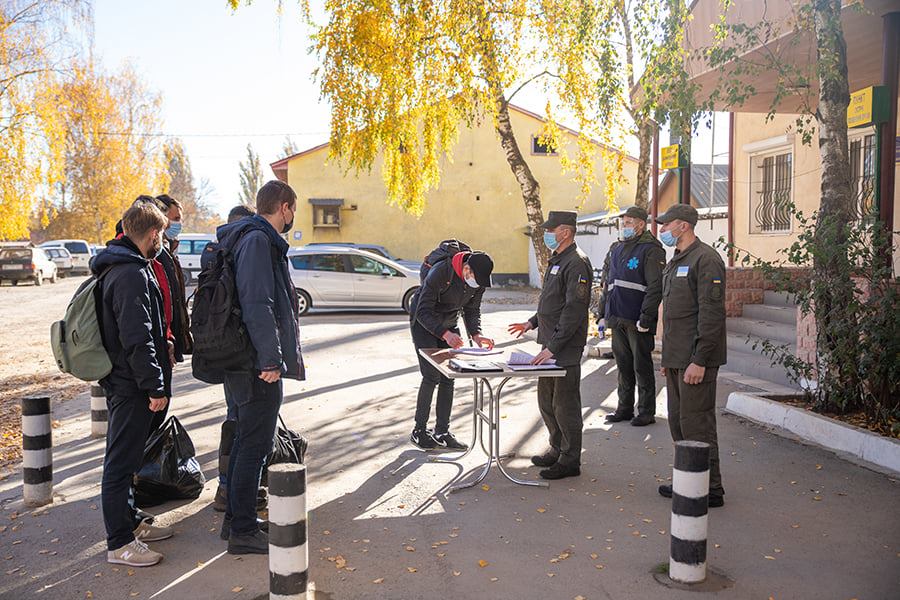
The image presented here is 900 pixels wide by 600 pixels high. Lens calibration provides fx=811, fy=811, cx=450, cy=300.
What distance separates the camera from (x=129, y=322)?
440cm

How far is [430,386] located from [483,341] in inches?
24.6

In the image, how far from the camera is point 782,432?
7.72 metres

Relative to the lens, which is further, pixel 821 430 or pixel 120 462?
pixel 821 430

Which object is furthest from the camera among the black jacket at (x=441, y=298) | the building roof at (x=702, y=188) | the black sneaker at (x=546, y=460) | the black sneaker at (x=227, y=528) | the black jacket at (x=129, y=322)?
the building roof at (x=702, y=188)

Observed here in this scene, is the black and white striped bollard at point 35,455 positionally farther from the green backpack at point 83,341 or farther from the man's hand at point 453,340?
the man's hand at point 453,340

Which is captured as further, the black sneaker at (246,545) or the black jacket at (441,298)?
the black jacket at (441,298)

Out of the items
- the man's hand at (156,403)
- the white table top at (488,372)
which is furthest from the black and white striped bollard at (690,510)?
the man's hand at (156,403)

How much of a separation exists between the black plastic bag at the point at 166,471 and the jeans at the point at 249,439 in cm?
99

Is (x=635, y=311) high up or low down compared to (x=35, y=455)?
up

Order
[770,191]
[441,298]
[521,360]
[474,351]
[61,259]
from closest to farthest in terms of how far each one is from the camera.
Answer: [521,360] → [474,351] → [441,298] → [770,191] → [61,259]

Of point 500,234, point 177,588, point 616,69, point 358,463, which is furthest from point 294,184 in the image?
point 177,588

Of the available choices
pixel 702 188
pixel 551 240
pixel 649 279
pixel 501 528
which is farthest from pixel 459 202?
pixel 501 528

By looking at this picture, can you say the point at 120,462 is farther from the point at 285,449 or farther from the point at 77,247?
the point at 77,247

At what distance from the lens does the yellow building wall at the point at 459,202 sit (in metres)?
34.8
